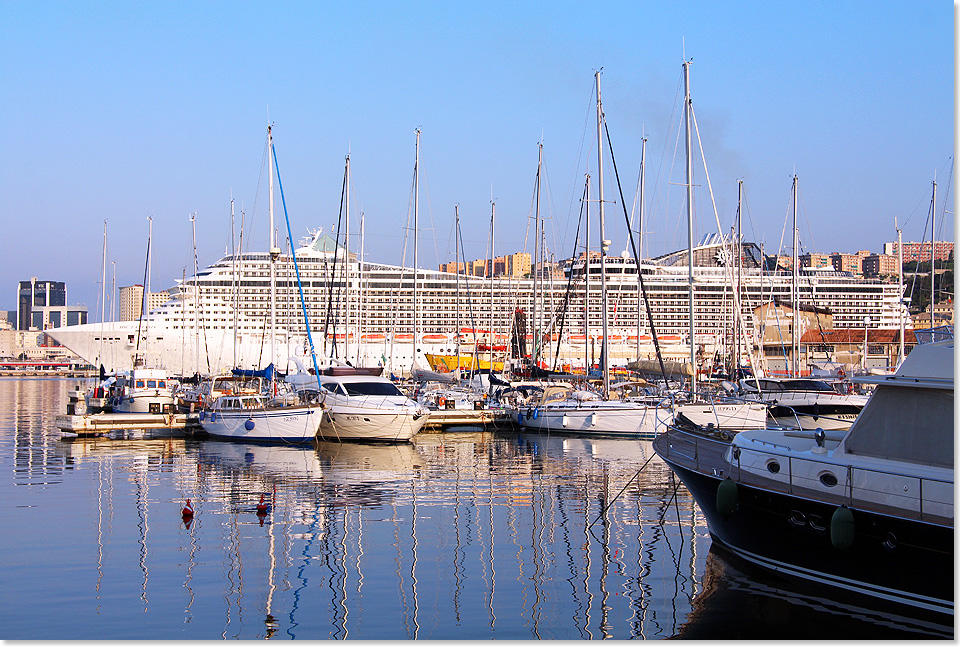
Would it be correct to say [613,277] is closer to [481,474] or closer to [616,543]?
[481,474]

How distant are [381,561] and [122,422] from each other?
2015cm

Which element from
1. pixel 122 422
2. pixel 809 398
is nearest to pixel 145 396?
pixel 122 422

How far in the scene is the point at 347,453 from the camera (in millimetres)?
23438

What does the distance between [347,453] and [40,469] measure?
23.3 ft

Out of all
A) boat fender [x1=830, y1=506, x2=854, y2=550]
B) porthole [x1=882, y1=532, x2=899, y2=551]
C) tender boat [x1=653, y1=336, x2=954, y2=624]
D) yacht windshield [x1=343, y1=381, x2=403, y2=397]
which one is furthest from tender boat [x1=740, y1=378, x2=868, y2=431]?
porthole [x1=882, y1=532, x2=899, y2=551]

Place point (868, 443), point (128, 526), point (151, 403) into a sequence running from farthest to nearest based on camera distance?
point (151, 403) → point (128, 526) → point (868, 443)

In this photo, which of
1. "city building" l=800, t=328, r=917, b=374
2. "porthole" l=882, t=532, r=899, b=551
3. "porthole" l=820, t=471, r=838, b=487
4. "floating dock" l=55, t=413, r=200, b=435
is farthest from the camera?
"city building" l=800, t=328, r=917, b=374

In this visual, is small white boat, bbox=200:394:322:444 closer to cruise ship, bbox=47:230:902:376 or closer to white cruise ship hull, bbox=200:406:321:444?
white cruise ship hull, bbox=200:406:321:444

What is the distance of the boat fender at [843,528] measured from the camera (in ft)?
29.7

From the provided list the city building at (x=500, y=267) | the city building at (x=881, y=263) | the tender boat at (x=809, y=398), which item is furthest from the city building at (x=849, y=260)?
the tender boat at (x=809, y=398)

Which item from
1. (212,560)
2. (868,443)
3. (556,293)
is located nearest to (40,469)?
(212,560)

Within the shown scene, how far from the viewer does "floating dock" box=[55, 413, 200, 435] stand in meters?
28.1

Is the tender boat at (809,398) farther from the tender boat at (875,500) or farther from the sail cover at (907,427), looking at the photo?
the sail cover at (907,427)

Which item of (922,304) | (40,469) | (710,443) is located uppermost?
(922,304)
